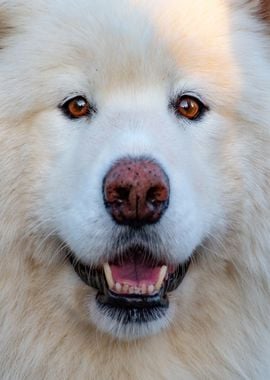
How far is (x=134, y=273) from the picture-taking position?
3562mm

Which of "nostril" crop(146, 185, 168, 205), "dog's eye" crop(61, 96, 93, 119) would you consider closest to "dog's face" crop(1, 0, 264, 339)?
"dog's eye" crop(61, 96, 93, 119)

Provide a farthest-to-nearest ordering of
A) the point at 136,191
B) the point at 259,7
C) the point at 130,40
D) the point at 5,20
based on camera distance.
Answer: the point at 259,7 < the point at 5,20 < the point at 130,40 < the point at 136,191

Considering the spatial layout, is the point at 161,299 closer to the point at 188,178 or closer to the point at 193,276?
the point at 193,276

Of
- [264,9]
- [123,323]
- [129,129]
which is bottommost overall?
[123,323]

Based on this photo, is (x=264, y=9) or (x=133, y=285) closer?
(x=133, y=285)

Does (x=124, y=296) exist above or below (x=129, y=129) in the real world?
below

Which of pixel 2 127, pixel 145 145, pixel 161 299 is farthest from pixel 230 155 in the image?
pixel 2 127

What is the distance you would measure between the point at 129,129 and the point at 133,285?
0.73 meters

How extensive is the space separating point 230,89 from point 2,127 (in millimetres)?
1148

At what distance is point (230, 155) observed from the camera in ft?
12.2

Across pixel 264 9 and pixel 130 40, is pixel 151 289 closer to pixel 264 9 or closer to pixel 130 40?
pixel 130 40

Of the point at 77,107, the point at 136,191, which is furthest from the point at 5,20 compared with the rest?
the point at 136,191

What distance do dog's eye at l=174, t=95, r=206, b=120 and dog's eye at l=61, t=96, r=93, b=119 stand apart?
0.44 metres

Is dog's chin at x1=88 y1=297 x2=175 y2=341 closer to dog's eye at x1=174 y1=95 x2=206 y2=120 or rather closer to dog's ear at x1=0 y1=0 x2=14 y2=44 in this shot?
dog's eye at x1=174 y1=95 x2=206 y2=120
